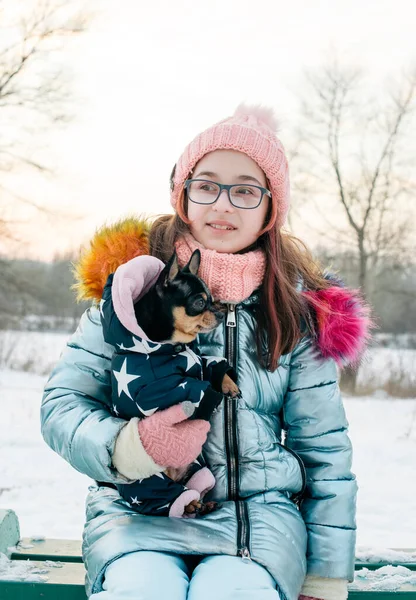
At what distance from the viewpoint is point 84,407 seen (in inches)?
68.9

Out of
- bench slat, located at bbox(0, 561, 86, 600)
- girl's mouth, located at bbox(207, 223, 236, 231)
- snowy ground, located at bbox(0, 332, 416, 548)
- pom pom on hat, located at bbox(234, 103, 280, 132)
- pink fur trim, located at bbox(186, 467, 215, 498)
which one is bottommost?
snowy ground, located at bbox(0, 332, 416, 548)

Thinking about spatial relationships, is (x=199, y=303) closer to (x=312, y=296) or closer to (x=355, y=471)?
(x=312, y=296)

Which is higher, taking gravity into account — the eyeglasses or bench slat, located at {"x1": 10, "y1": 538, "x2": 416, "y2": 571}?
the eyeglasses

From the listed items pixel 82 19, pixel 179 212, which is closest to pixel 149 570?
pixel 179 212

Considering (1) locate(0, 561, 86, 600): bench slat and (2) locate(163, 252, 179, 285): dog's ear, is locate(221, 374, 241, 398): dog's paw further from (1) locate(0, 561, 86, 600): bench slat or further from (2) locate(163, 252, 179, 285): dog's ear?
(1) locate(0, 561, 86, 600): bench slat

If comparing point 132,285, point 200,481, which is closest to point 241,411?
point 200,481

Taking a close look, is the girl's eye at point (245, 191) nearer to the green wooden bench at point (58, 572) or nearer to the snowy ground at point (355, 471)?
the snowy ground at point (355, 471)

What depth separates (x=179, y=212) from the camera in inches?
79.8

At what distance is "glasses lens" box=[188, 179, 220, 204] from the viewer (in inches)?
76.0

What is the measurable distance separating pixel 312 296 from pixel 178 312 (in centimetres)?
59

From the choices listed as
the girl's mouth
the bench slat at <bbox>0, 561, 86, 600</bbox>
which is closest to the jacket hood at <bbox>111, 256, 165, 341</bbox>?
the girl's mouth

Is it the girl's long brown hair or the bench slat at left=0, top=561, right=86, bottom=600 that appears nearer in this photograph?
the bench slat at left=0, top=561, right=86, bottom=600

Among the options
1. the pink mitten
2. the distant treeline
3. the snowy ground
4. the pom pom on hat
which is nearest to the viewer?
the pink mitten

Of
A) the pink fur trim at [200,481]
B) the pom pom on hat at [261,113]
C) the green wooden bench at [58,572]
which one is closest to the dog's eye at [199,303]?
the pink fur trim at [200,481]
